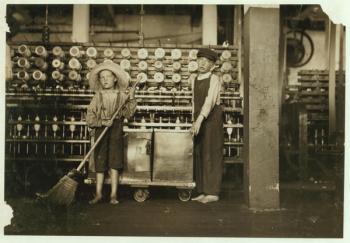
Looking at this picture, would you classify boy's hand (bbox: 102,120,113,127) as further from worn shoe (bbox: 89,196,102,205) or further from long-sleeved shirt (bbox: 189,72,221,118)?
long-sleeved shirt (bbox: 189,72,221,118)

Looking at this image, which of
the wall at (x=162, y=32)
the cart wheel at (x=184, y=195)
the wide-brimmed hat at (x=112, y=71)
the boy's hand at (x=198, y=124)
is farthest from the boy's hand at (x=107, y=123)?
the wall at (x=162, y=32)

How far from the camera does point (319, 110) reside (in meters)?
7.64

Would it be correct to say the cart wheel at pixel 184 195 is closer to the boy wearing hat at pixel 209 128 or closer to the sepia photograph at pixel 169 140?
the sepia photograph at pixel 169 140

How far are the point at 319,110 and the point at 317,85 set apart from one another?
40 centimetres

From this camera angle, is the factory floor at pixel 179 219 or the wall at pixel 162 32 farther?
the wall at pixel 162 32

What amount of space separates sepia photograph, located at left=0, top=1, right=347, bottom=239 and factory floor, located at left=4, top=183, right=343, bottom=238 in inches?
0.6

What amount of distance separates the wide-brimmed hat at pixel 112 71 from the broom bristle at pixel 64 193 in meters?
1.05

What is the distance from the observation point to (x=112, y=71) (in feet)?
16.7

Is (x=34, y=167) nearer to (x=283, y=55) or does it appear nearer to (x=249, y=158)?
(x=249, y=158)

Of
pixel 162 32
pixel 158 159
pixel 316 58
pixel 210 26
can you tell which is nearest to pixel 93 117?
pixel 158 159

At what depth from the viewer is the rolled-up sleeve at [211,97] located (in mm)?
5008

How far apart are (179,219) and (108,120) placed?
52.5 inches

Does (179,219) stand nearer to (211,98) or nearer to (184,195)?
(184,195)

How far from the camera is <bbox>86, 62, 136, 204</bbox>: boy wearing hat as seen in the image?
506cm
